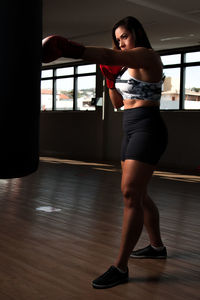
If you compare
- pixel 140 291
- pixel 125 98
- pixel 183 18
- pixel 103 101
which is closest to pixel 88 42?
pixel 103 101

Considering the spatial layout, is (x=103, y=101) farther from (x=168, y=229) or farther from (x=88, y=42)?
(x=168, y=229)

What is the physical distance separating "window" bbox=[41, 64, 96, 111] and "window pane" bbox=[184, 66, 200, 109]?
272 cm

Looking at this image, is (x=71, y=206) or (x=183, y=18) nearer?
(x=71, y=206)

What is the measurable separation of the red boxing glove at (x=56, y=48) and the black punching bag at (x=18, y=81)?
0.09 meters

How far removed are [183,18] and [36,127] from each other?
5.78 m

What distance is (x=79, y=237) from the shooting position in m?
2.80

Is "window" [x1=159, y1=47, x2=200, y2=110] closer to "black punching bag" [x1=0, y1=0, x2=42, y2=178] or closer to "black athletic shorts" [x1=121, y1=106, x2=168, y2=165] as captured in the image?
"black athletic shorts" [x1=121, y1=106, x2=168, y2=165]

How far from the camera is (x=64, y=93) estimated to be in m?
11.3

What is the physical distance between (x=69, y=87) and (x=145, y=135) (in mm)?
9344

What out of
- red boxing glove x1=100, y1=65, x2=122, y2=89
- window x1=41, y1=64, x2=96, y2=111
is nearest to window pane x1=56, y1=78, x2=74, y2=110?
window x1=41, y1=64, x2=96, y2=111

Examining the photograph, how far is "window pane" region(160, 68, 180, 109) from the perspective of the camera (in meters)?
8.82

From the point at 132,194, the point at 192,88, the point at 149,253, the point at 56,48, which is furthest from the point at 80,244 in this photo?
the point at 192,88

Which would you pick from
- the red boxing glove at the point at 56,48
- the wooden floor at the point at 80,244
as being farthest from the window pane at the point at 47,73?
the red boxing glove at the point at 56,48

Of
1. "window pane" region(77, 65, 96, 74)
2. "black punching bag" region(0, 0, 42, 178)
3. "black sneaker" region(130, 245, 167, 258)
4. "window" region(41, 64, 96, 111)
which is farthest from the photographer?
"window" region(41, 64, 96, 111)
